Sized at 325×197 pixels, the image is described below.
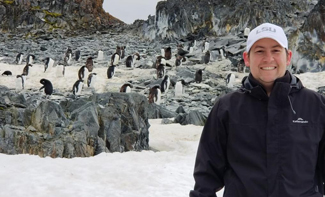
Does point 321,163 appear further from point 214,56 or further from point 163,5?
point 163,5

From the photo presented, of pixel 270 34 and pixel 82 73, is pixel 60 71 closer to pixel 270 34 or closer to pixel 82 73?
pixel 82 73

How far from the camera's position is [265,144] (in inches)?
79.8

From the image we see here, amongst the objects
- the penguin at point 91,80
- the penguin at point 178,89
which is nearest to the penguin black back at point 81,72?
the penguin at point 91,80

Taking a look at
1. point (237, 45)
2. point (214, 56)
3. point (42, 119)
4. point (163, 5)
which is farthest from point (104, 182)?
point (163, 5)

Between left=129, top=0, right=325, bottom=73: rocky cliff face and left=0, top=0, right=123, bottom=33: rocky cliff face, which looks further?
left=0, top=0, right=123, bottom=33: rocky cliff face

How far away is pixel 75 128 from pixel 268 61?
18.4ft

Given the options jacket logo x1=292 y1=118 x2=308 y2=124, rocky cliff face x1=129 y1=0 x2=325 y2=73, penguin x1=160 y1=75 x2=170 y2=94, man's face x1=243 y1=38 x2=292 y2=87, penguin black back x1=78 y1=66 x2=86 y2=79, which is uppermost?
rocky cliff face x1=129 y1=0 x2=325 y2=73

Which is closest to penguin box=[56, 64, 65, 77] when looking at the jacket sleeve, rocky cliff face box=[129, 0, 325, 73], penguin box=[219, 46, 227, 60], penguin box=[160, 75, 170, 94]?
penguin box=[160, 75, 170, 94]

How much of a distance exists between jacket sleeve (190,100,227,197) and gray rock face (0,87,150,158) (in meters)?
4.81

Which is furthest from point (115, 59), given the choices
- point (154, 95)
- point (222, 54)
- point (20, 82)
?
point (154, 95)

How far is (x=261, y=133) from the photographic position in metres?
2.04

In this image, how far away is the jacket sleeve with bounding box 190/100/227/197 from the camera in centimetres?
216

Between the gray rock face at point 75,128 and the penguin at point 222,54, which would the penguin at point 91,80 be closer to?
the gray rock face at point 75,128

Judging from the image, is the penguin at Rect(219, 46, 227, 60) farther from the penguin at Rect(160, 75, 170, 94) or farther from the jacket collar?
the jacket collar
